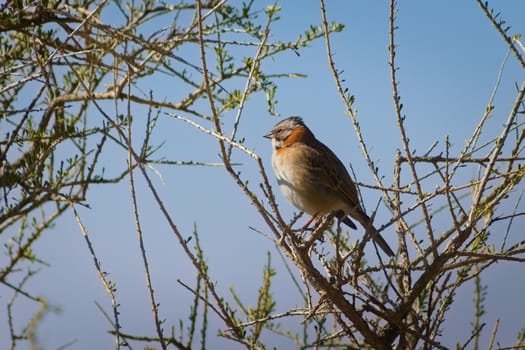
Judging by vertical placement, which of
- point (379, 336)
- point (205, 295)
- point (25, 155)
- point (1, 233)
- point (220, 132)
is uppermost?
point (25, 155)

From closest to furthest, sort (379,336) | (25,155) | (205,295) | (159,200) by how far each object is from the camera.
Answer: (159,200) < (379,336) < (205,295) < (25,155)

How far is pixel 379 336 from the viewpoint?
8.82 feet

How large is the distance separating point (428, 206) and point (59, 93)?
2.18 metres

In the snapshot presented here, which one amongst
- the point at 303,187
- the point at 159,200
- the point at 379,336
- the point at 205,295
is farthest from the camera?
the point at 303,187

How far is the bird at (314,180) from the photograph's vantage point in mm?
4223

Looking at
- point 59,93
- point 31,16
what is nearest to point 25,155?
point 59,93

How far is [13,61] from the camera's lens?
12.0 feet

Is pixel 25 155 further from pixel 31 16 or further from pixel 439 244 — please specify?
pixel 439 244

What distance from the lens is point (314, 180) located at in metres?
4.30

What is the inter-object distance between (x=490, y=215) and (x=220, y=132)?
4.41 feet

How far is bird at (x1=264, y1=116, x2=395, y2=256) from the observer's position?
422 centimetres

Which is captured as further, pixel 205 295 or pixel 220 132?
pixel 205 295

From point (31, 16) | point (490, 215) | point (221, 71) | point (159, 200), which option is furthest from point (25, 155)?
point (490, 215)

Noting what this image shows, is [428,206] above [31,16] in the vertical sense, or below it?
below
